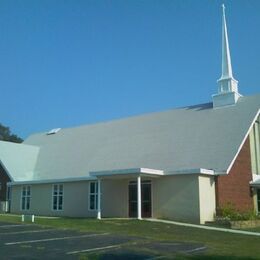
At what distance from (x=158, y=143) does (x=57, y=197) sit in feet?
28.4

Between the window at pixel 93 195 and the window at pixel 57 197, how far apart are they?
2991 millimetres

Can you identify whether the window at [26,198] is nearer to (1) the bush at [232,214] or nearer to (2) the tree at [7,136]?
(1) the bush at [232,214]

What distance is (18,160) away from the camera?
39.8m

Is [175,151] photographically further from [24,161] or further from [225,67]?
[24,161]

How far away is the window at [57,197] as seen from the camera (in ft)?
111

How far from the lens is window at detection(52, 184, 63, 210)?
33.8 metres

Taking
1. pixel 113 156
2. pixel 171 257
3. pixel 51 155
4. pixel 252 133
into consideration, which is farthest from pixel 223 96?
pixel 171 257

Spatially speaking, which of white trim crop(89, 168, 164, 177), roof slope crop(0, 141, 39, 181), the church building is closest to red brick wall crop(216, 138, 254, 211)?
the church building

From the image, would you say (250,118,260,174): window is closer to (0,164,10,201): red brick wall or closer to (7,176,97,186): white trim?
(7,176,97,186): white trim

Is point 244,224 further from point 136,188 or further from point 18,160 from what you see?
point 18,160

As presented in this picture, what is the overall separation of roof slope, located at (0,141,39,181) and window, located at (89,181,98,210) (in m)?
8.20

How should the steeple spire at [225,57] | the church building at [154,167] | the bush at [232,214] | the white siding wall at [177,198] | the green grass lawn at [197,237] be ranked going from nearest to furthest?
the green grass lawn at [197,237]
the bush at [232,214]
the white siding wall at [177,198]
the church building at [154,167]
the steeple spire at [225,57]

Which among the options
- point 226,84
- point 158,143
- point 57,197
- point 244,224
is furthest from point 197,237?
point 226,84

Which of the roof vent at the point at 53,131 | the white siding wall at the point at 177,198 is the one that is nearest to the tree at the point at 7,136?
the roof vent at the point at 53,131
